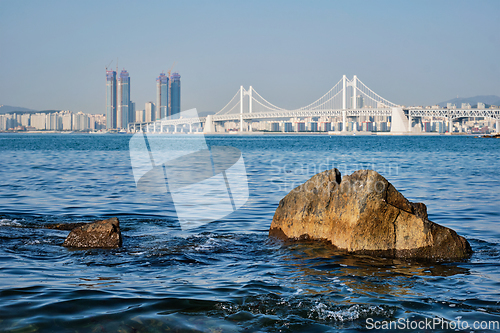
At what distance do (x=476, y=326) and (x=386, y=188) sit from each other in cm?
206

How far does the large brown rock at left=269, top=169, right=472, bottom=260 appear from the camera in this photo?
4715 mm

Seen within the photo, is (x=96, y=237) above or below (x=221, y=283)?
above

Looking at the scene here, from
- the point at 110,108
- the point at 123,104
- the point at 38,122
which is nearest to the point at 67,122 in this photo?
the point at 38,122

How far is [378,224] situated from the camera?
4.82 m

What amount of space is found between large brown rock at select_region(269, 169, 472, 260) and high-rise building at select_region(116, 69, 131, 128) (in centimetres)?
16221

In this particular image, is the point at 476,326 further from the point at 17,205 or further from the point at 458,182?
the point at 458,182

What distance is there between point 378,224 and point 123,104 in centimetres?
18723

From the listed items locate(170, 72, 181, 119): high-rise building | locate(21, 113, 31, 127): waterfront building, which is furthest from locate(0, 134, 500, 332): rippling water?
locate(21, 113, 31, 127): waterfront building

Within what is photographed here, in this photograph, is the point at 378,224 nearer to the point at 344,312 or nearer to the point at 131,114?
the point at 344,312

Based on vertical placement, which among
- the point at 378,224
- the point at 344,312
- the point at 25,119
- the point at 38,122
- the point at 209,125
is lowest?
the point at 344,312

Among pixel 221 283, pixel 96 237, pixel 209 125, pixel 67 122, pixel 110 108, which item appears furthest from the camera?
pixel 110 108

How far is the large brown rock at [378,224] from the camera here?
471 cm

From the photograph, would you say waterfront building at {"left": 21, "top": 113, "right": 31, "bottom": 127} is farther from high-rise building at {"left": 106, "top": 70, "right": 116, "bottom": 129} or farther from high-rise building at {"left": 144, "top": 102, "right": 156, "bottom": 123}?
high-rise building at {"left": 144, "top": 102, "right": 156, "bottom": 123}

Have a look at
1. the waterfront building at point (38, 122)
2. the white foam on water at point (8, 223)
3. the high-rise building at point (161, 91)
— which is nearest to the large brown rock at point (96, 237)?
the white foam on water at point (8, 223)
